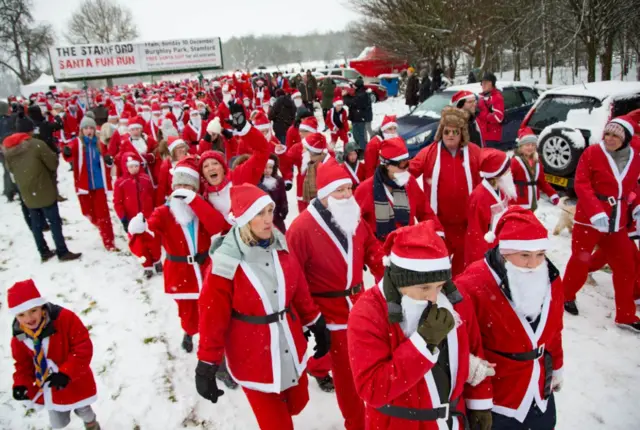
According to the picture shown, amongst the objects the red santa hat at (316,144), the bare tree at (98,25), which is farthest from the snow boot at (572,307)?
the bare tree at (98,25)

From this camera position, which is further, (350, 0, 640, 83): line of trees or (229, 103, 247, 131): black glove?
(350, 0, 640, 83): line of trees

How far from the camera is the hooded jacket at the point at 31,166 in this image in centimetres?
661

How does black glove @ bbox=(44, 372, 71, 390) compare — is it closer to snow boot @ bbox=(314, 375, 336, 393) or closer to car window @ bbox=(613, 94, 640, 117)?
snow boot @ bbox=(314, 375, 336, 393)

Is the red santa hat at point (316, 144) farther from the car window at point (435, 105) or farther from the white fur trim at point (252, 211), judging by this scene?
the car window at point (435, 105)

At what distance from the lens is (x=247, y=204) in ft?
8.77

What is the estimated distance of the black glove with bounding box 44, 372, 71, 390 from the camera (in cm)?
316

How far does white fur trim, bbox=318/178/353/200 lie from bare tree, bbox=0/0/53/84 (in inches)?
1890

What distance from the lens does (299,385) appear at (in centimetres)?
295

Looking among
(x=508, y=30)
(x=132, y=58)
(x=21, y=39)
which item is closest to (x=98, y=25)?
(x=21, y=39)

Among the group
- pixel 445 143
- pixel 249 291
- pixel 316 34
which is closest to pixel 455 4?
pixel 445 143

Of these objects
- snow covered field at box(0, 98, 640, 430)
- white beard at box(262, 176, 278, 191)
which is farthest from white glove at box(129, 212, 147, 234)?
white beard at box(262, 176, 278, 191)

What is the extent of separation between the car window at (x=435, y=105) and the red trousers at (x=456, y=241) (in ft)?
20.0

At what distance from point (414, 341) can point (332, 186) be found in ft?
4.92

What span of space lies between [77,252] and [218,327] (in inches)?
245
